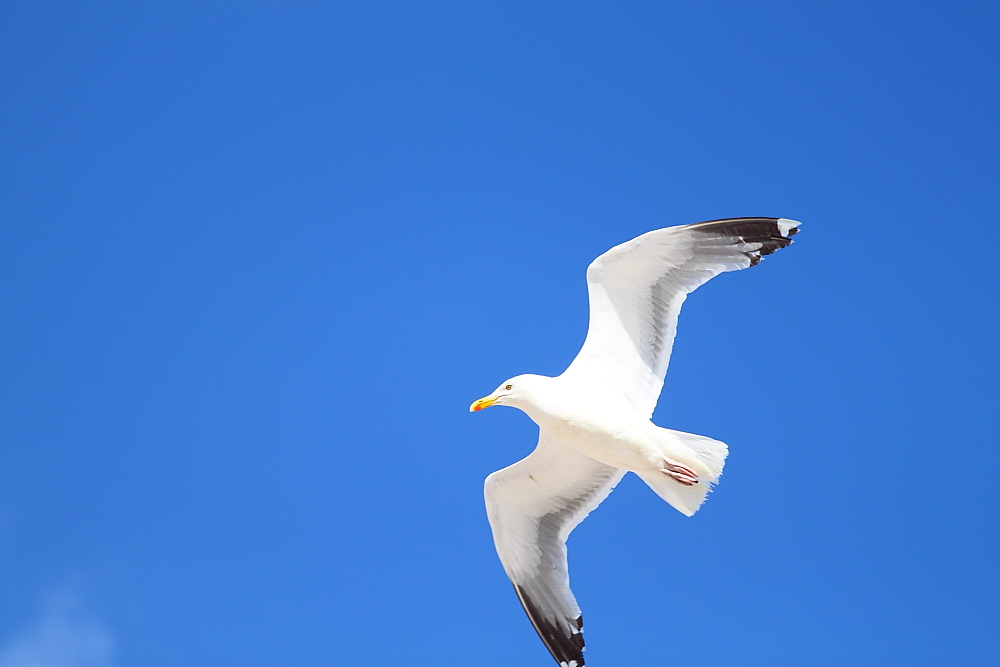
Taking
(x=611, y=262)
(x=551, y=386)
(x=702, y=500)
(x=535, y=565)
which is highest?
(x=611, y=262)

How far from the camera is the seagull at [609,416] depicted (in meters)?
7.18

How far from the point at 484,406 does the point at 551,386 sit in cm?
55

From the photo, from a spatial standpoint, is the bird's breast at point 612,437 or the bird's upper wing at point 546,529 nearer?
the bird's breast at point 612,437

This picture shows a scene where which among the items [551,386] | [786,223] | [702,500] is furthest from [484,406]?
[786,223]

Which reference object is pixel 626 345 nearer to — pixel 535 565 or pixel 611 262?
pixel 611 262

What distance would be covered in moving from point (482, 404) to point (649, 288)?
155 centimetres

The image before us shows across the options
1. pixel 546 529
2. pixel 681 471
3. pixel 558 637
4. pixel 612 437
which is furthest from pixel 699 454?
pixel 558 637

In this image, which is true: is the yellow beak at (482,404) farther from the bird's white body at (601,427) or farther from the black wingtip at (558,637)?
the black wingtip at (558,637)

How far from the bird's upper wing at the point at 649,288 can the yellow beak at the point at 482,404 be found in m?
0.62

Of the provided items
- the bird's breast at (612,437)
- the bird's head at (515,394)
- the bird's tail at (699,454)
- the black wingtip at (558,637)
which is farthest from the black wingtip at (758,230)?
the black wingtip at (558,637)

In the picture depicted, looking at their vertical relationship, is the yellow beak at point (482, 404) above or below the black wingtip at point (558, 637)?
above

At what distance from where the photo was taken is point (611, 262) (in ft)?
24.1

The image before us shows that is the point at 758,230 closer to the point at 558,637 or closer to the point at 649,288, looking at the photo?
the point at 649,288

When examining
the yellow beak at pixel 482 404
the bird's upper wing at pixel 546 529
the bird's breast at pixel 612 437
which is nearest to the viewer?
the bird's breast at pixel 612 437
